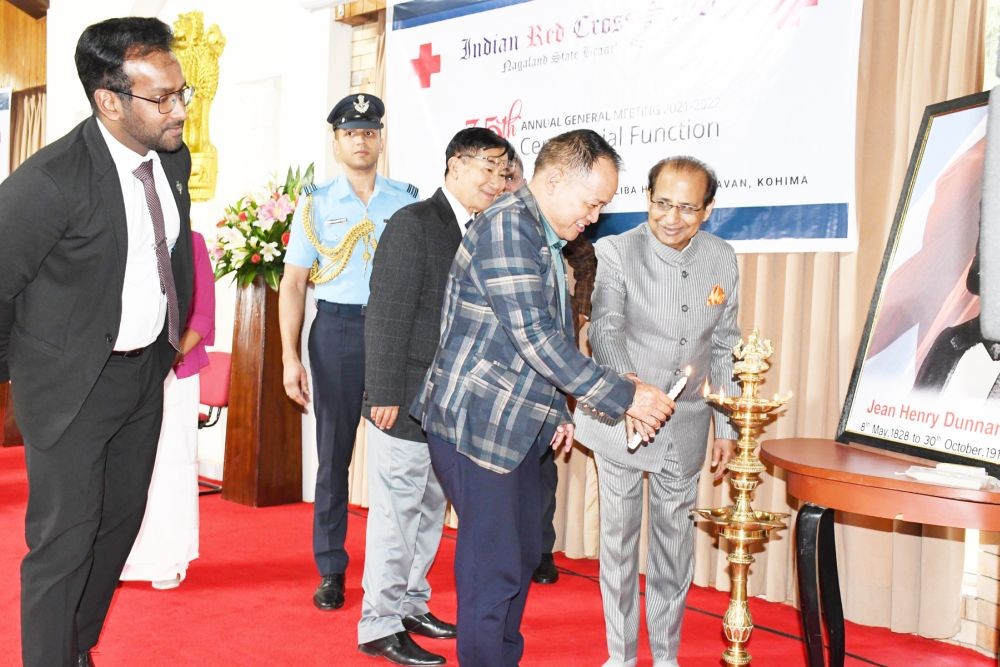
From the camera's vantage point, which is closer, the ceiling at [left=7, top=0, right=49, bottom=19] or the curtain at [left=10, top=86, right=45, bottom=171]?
the ceiling at [left=7, top=0, right=49, bottom=19]

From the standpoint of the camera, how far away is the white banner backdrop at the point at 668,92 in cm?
334

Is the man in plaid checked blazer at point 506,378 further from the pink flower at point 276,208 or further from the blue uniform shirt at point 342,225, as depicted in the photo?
the pink flower at point 276,208

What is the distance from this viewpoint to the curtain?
8.32 m

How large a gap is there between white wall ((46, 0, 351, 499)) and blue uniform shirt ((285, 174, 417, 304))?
1856mm

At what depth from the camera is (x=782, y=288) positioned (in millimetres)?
3625

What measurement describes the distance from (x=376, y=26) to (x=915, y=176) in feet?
11.7

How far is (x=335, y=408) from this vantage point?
11.5 feet

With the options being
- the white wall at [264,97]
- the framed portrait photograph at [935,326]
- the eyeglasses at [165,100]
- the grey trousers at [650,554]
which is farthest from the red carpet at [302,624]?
the eyeglasses at [165,100]

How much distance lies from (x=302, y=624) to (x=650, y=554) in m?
1.31

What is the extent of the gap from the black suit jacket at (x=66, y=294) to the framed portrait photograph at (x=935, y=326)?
1931 mm

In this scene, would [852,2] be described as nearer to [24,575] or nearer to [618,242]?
[618,242]

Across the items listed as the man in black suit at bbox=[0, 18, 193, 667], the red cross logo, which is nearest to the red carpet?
the man in black suit at bbox=[0, 18, 193, 667]

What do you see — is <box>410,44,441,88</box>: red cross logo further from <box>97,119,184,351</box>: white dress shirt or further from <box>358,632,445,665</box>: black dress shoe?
<box>358,632,445,665</box>: black dress shoe

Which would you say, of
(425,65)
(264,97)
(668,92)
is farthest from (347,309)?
(264,97)
